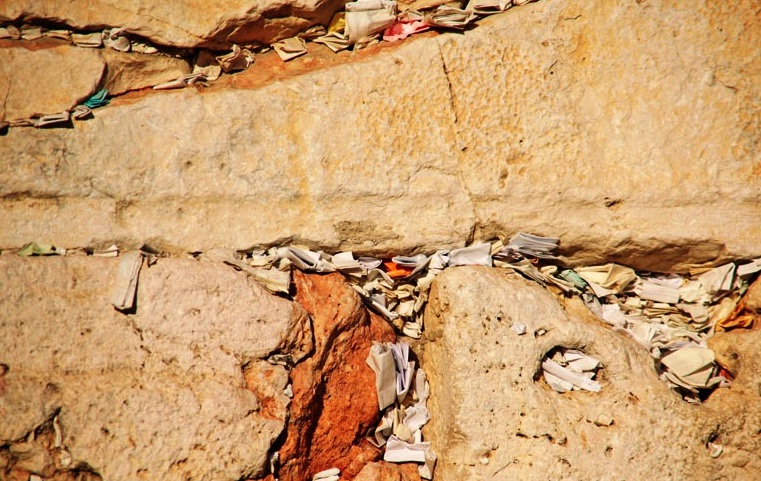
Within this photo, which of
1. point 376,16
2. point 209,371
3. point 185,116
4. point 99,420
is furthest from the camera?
point 376,16

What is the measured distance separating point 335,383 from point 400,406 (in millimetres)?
277

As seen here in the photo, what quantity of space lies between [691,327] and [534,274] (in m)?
0.67

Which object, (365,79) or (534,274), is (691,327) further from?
(365,79)

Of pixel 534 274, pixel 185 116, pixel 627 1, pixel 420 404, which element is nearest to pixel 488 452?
pixel 420 404

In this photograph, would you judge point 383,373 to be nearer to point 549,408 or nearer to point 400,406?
point 400,406

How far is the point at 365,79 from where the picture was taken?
7.74ft

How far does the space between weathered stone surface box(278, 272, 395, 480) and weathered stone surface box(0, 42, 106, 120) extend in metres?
1.00

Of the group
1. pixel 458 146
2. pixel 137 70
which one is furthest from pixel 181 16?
pixel 458 146

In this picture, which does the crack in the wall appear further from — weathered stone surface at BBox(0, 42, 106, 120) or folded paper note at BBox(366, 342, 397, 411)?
weathered stone surface at BBox(0, 42, 106, 120)

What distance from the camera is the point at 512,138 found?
240 cm

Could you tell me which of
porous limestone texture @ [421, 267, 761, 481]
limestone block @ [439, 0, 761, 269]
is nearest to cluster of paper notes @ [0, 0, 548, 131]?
limestone block @ [439, 0, 761, 269]

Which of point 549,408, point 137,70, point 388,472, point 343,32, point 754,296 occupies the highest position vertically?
point 343,32

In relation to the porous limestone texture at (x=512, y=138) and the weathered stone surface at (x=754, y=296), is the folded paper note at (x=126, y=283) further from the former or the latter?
the weathered stone surface at (x=754, y=296)

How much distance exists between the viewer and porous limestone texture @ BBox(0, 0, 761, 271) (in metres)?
2.30
